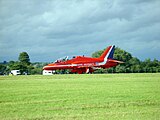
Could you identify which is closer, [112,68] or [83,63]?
[83,63]

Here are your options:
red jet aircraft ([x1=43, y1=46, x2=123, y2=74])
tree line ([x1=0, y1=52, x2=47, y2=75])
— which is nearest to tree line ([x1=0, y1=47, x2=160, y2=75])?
tree line ([x1=0, y1=52, x2=47, y2=75])

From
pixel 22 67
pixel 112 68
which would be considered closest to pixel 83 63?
pixel 112 68

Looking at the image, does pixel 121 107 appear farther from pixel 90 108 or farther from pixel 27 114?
pixel 27 114

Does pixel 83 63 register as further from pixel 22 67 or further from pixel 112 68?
pixel 22 67

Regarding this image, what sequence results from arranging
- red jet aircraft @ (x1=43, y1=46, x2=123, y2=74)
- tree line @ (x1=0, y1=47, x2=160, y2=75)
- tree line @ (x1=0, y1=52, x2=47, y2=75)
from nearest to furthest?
red jet aircraft @ (x1=43, y1=46, x2=123, y2=74), tree line @ (x1=0, y1=52, x2=47, y2=75), tree line @ (x1=0, y1=47, x2=160, y2=75)

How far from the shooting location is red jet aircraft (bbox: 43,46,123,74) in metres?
55.4

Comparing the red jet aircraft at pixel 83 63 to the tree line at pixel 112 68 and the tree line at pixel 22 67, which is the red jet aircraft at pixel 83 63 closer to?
the tree line at pixel 112 68

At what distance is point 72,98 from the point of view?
12.7m

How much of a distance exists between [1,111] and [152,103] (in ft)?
15.2

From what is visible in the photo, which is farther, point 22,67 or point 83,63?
point 22,67

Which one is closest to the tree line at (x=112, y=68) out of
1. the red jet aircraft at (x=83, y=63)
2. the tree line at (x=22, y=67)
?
the tree line at (x=22, y=67)

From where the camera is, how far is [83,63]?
57.2m

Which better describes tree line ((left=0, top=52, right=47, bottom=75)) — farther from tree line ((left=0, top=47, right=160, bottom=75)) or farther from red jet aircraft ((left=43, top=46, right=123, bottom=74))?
red jet aircraft ((left=43, top=46, right=123, bottom=74))

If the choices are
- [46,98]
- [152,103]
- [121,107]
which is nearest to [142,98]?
[152,103]
